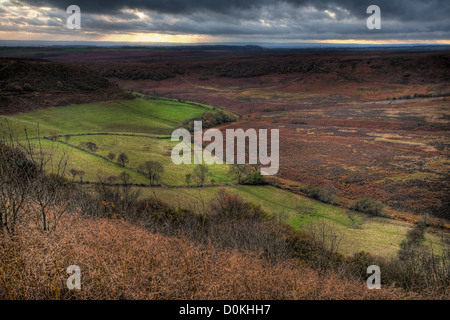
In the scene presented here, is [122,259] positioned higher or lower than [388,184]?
higher

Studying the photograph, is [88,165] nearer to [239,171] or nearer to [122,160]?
[122,160]

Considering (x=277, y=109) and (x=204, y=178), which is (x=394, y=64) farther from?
(x=204, y=178)

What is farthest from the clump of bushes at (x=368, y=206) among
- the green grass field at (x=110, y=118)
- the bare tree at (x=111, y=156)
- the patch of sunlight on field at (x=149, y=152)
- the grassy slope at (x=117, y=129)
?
the green grass field at (x=110, y=118)

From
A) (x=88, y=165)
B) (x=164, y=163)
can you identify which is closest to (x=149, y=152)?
(x=164, y=163)

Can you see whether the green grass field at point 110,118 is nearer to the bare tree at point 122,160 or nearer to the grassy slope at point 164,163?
the grassy slope at point 164,163

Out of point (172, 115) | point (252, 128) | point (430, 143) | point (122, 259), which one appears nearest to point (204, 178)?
point (122, 259)
